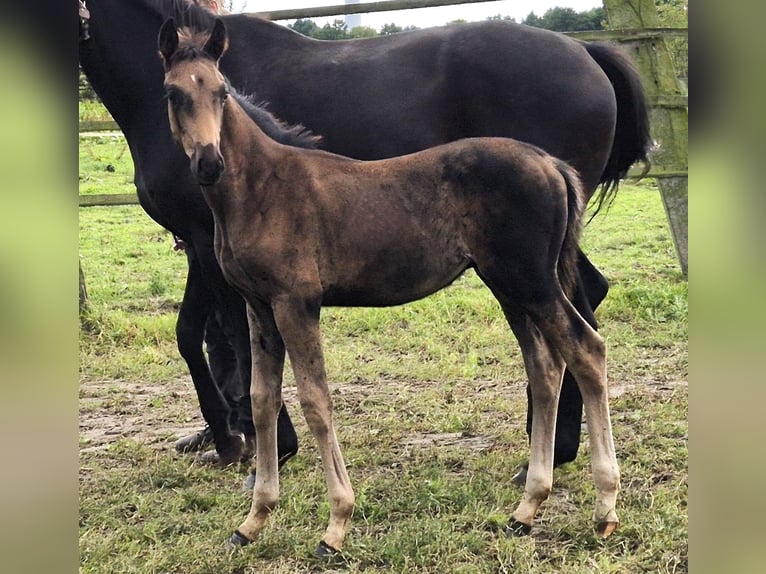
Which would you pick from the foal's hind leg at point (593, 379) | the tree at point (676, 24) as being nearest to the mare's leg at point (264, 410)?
the foal's hind leg at point (593, 379)

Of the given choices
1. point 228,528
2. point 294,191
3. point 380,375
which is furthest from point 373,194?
point 380,375

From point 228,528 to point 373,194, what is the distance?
1.49 m

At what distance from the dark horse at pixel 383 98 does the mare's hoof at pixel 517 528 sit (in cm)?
78

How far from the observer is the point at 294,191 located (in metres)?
3.01

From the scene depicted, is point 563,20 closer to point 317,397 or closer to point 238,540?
point 317,397

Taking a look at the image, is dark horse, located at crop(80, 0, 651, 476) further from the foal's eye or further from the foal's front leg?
the foal's eye

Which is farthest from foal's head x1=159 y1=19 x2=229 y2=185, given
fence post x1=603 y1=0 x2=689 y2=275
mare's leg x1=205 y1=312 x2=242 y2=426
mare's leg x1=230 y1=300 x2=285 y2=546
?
fence post x1=603 y1=0 x2=689 y2=275

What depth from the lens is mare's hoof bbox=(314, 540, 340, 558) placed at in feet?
9.71

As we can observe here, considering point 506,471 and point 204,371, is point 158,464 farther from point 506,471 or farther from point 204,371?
point 506,471

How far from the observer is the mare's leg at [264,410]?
3.11 meters

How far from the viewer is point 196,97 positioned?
2.62 metres

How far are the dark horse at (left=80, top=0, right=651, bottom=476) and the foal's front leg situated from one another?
3.13 ft

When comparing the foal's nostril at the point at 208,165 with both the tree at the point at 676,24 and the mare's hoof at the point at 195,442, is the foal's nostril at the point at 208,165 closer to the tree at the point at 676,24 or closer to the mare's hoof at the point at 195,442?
the mare's hoof at the point at 195,442
